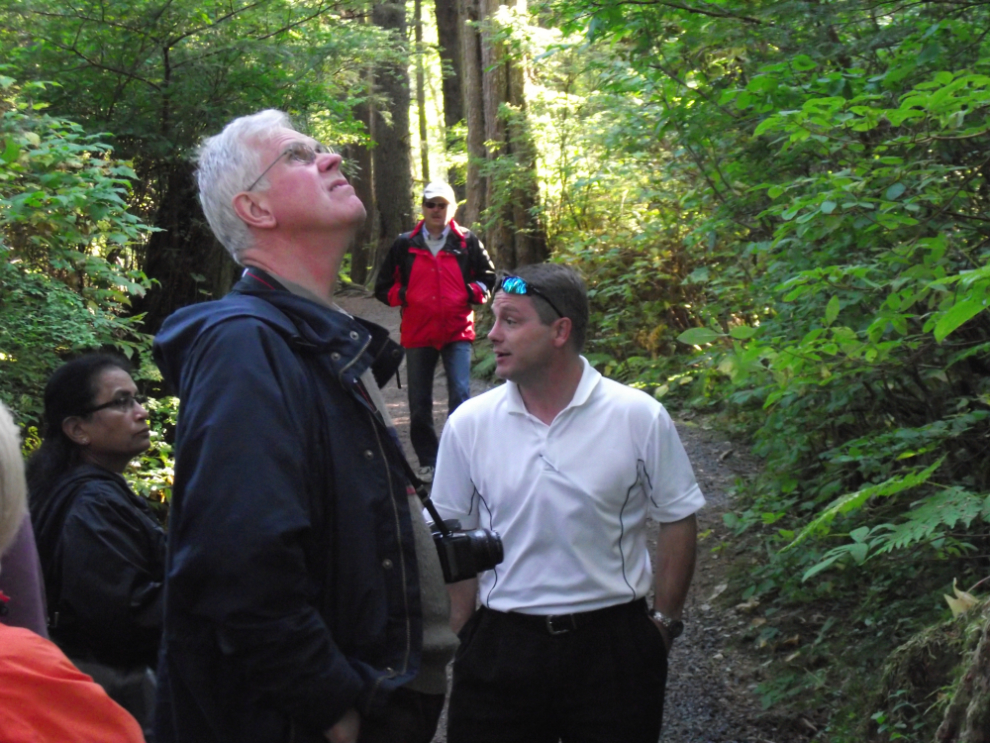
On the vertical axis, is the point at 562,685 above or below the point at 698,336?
below

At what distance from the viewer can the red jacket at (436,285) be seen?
27.5 feet

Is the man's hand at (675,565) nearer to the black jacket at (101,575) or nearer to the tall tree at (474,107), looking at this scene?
the black jacket at (101,575)

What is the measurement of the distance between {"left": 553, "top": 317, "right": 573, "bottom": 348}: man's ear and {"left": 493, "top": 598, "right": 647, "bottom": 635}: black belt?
2.87ft

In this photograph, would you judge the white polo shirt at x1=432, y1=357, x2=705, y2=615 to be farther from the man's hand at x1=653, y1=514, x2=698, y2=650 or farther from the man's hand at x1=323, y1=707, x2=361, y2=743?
the man's hand at x1=323, y1=707, x2=361, y2=743

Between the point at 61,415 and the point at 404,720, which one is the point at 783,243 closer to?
the point at 61,415

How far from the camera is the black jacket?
3129 mm

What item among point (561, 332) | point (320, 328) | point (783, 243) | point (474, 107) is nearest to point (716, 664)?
point (783, 243)

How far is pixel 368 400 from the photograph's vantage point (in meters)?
2.23

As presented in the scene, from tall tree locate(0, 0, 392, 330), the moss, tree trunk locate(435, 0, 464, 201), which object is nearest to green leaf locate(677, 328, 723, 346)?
the moss

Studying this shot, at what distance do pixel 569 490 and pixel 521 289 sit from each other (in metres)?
0.73

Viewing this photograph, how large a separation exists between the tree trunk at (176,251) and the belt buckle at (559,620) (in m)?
7.46

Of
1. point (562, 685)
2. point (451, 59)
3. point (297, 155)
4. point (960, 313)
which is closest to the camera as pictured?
point (297, 155)

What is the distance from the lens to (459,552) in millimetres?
2479

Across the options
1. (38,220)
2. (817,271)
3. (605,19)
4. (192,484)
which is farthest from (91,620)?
(605,19)
